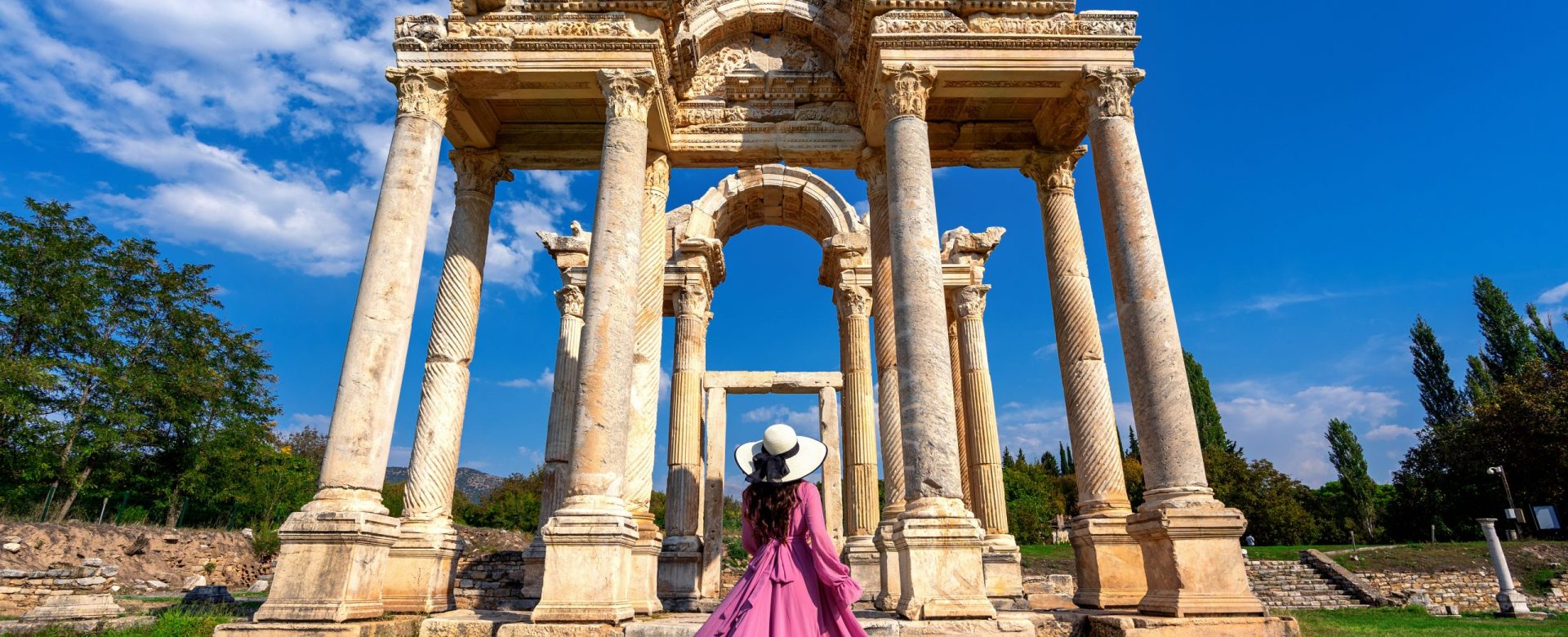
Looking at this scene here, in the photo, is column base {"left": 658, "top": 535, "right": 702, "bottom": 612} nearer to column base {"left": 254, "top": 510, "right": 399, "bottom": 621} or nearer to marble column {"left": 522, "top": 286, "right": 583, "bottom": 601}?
marble column {"left": 522, "top": 286, "right": 583, "bottom": 601}

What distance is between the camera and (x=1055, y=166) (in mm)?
15523

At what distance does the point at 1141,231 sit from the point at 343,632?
1252 cm

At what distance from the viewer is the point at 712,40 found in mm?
15992

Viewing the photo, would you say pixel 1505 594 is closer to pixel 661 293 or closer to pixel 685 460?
pixel 685 460

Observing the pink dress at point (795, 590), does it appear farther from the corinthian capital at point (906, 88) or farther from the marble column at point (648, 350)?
the corinthian capital at point (906, 88)

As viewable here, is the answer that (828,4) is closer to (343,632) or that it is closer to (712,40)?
(712,40)

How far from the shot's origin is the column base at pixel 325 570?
31.1 feet

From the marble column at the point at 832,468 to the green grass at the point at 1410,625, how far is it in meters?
11.8

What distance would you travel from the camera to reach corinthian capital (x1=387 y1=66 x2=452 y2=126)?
42.0 feet

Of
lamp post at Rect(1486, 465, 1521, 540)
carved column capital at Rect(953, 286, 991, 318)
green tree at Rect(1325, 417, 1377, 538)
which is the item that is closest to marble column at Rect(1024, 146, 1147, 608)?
carved column capital at Rect(953, 286, 991, 318)

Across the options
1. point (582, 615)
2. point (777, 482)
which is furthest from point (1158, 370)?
point (582, 615)

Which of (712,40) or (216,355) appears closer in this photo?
(712,40)

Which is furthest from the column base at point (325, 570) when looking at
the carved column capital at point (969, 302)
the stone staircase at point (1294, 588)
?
the stone staircase at point (1294, 588)

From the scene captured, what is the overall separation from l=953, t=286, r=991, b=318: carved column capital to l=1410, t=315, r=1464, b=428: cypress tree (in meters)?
58.1
